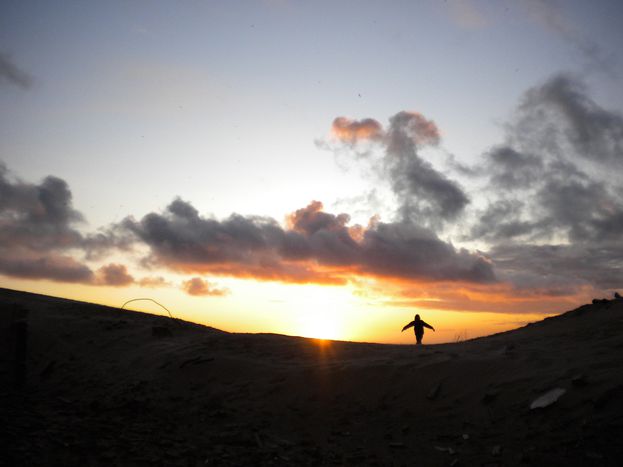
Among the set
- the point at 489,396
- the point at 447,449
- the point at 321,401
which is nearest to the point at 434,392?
the point at 489,396

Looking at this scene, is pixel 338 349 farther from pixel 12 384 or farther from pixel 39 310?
pixel 39 310

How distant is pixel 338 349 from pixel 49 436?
8.37m

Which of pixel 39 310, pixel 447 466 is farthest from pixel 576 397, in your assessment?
pixel 39 310

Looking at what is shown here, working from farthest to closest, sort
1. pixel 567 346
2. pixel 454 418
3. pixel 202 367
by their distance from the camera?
pixel 202 367 → pixel 567 346 → pixel 454 418

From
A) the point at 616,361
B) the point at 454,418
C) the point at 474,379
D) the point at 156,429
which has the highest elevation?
the point at 616,361

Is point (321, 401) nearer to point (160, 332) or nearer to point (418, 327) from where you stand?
point (160, 332)

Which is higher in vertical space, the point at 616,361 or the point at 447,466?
the point at 616,361

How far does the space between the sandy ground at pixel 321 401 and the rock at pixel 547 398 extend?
0.22 ft

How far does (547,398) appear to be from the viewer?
7742mm

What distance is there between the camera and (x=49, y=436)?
7.84 metres

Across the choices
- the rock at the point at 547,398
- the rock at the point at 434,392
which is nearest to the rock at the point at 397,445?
the rock at the point at 434,392

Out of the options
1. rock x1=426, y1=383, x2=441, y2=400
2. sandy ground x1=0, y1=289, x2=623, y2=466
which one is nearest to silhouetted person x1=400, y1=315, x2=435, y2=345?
sandy ground x1=0, y1=289, x2=623, y2=466

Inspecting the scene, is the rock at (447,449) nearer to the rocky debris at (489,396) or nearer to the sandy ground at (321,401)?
the sandy ground at (321,401)

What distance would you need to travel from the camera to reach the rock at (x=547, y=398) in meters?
7.61
